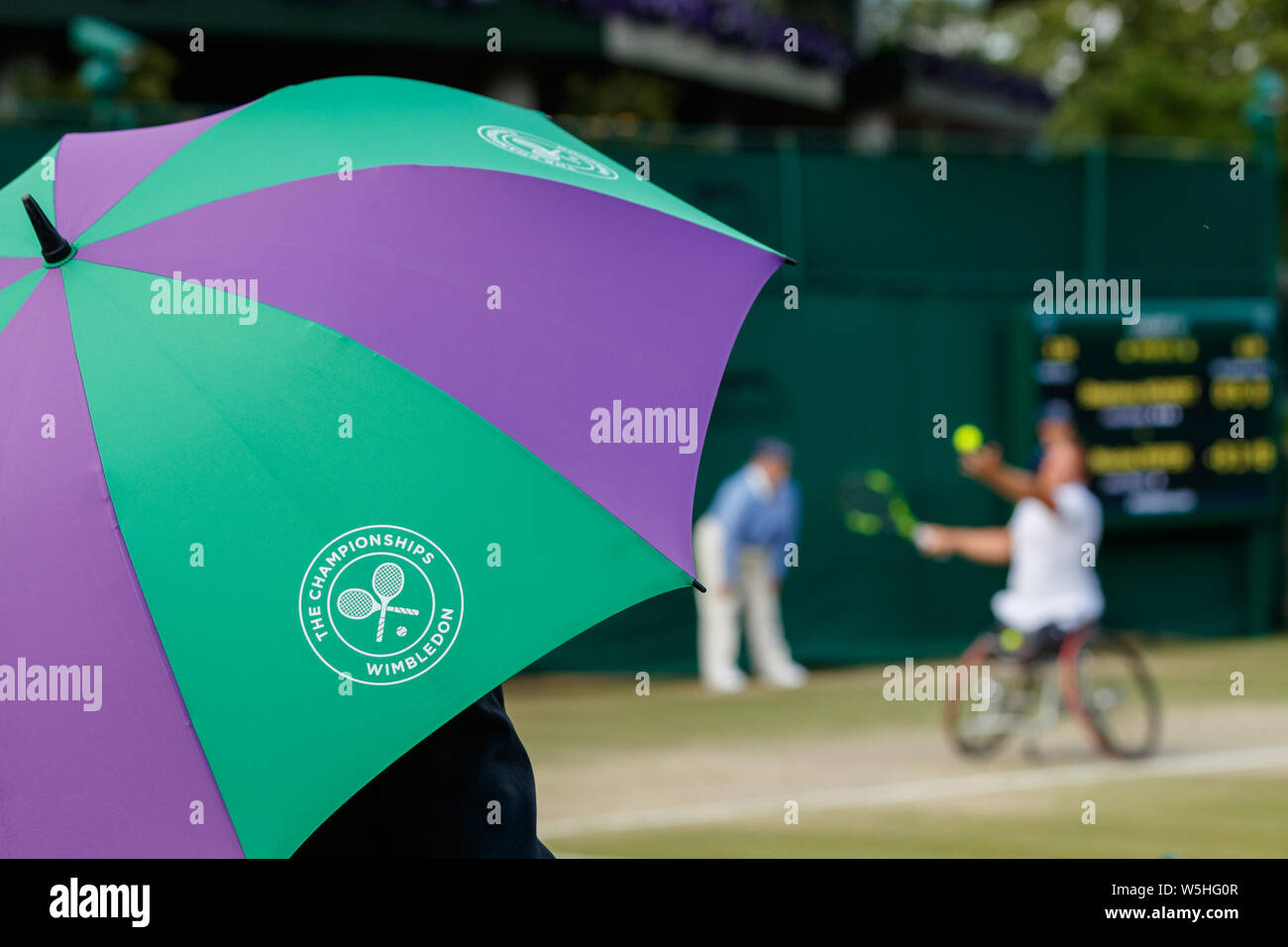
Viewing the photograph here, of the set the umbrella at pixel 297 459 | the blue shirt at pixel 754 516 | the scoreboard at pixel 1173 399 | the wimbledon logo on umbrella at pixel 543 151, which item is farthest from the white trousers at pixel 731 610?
the umbrella at pixel 297 459

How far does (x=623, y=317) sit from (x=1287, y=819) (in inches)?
247

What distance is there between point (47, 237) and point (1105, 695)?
786 cm

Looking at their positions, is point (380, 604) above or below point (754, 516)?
below

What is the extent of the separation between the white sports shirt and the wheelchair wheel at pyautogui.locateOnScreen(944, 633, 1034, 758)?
0.23 m

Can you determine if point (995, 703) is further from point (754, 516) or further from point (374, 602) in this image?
point (374, 602)

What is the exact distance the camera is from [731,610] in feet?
42.6

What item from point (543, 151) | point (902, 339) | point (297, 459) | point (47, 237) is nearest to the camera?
point (297, 459)

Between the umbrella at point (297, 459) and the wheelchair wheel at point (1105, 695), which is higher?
the umbrella at point (297, 459)

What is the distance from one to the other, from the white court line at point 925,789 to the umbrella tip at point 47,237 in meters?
5.78

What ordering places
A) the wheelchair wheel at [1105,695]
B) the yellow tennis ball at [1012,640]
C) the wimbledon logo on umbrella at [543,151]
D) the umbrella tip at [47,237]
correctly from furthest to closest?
the yellow tennis ball at [1012,640] → the wheelchair wheel at [1105,695] → the wimbledon logo on umbrella at [543,151] → the umbrella tip at [47,237]

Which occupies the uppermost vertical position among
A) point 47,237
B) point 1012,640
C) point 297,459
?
point 47,237

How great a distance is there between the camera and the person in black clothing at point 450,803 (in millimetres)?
2008

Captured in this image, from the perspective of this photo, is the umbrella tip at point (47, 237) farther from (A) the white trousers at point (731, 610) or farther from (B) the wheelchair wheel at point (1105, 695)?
(A) the white trousers at point (731, 610)

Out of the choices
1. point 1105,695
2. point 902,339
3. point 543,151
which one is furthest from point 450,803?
point 902,339
